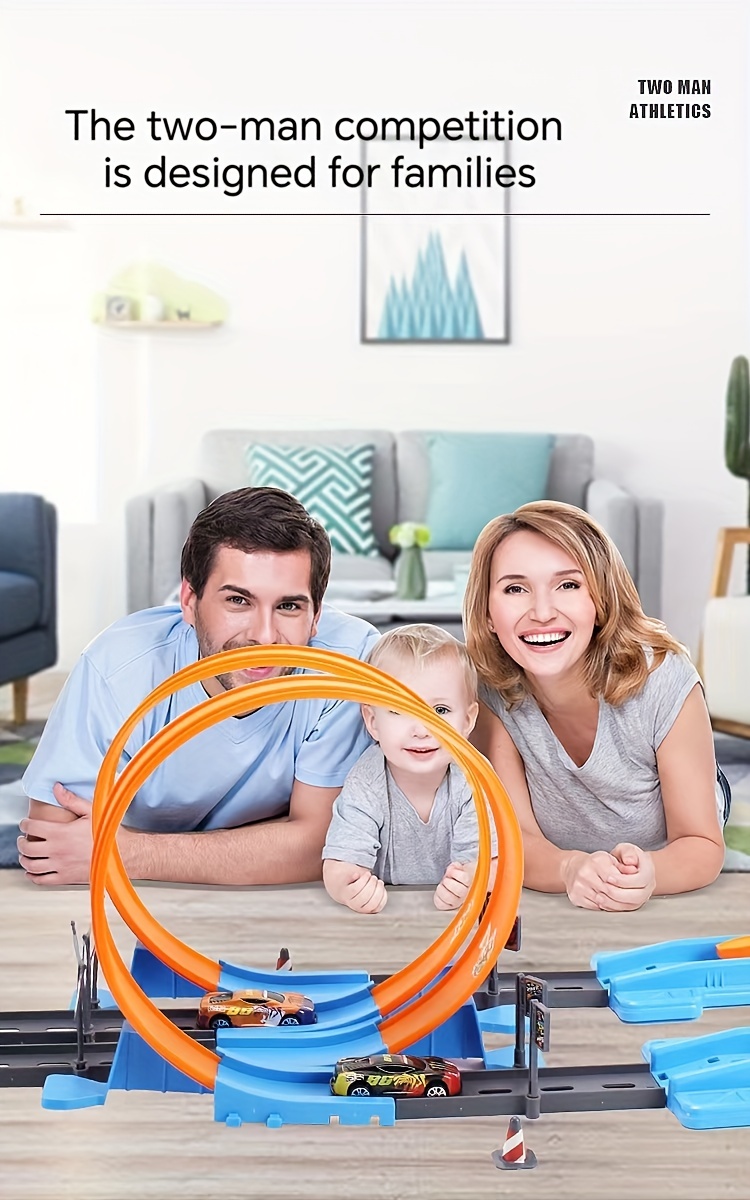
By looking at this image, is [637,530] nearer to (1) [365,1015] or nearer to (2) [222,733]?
(2) [222,733]

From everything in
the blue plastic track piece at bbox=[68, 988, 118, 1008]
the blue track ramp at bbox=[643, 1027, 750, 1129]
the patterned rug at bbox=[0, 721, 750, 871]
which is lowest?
the patterned rug at bbox=[0, 721, 750, 871]

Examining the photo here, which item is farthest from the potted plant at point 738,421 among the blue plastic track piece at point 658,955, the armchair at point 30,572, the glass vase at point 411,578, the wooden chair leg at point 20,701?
the blue plastic track piece at point 658,955

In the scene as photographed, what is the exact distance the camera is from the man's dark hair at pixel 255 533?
4.96 ft

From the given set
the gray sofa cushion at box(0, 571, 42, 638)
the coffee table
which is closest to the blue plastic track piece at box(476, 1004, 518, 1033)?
the coffee table

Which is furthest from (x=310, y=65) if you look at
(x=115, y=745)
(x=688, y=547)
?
(x=115, y=745)

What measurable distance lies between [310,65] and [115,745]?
4567 millimetres

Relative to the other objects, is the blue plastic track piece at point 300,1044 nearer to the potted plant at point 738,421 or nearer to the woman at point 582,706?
the woman at point 582,706

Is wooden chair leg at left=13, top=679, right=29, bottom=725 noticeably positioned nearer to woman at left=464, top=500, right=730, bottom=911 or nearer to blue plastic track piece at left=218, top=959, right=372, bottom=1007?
woman at left=464, top=500, right=730, bottom=911

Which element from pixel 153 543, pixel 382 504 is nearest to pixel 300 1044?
pixel 153 543

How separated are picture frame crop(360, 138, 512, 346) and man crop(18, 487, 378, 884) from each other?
11.8 feet

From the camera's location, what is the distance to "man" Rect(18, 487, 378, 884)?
58.1 inches

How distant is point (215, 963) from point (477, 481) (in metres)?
3.70

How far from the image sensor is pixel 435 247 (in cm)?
510

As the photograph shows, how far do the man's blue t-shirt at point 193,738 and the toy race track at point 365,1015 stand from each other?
49 cm
